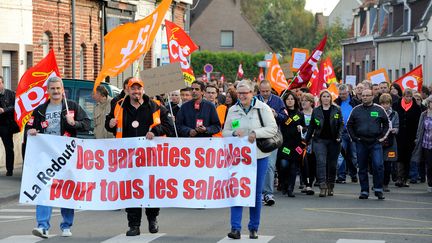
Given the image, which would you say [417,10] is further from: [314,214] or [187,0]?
[314,214]

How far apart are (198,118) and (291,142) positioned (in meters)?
3.64

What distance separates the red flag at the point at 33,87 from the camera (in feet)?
57.8

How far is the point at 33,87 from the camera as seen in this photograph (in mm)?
18984

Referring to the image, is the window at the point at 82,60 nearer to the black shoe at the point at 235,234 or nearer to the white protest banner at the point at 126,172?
the white protest banner at the point at 126,172

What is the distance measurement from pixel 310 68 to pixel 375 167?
4968 mm

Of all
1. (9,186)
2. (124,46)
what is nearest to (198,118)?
(124,46)

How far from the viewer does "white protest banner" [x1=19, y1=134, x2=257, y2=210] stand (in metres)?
14.0

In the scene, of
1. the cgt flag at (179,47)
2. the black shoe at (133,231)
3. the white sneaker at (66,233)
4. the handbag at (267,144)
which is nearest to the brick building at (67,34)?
the cgt flag at (179,47)

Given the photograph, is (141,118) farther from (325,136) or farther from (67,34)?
(67,34)

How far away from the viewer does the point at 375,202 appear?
19.0m

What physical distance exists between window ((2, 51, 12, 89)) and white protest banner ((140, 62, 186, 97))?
47.5ft

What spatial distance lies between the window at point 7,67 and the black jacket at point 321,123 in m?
11.9

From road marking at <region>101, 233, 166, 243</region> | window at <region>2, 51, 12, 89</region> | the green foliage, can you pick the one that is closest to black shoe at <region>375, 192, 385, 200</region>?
road marking at <region>101, 233, 166, 243</region>

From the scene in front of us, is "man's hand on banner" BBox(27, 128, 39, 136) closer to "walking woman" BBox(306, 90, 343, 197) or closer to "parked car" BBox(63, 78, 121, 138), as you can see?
"walking woman" BBox(306, 90, 343, 197)
